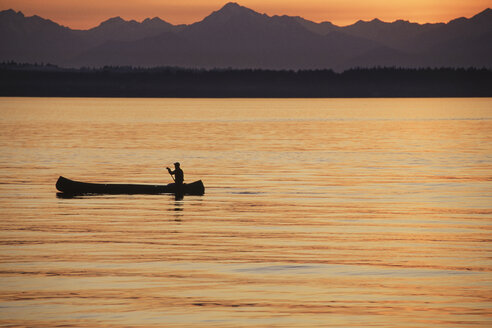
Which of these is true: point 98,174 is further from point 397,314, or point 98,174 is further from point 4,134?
point 4,134

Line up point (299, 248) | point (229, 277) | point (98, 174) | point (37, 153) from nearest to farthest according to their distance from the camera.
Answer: point (229, 277)
point (299, 248)
point (98, 174)
point (37, 153)

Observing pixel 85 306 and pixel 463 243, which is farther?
pixel 463 243

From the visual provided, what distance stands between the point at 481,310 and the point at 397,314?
5.83 feet

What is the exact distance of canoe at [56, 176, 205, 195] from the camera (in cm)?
3806

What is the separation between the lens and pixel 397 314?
17969mm

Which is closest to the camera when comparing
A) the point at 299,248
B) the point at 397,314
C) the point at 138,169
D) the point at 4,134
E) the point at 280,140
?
the point at 397,314

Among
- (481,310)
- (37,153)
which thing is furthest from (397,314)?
(37,153)

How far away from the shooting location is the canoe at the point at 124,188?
125ft

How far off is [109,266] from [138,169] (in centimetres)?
3181

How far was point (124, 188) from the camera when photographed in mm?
37906

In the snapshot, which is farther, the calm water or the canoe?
the canoe

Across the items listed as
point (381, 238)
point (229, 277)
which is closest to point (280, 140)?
point (381, 238)

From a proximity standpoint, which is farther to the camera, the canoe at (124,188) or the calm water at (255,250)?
the canoe at (124,188)

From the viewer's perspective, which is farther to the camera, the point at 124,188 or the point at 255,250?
the point at 124,188
